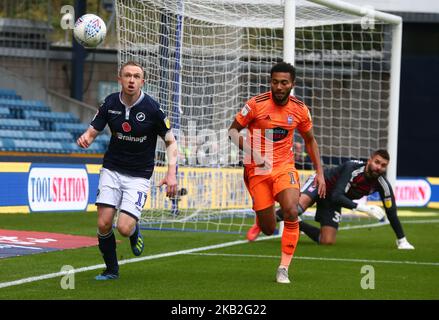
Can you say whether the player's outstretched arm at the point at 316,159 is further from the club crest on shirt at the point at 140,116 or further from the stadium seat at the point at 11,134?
the stadium seat at the point at 11,134

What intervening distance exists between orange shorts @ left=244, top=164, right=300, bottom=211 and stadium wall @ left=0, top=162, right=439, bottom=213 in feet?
24.3

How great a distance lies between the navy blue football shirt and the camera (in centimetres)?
1017

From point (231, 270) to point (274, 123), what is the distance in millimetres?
1723

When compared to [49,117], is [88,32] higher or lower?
higher

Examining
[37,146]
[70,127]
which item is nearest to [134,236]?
[37,146]

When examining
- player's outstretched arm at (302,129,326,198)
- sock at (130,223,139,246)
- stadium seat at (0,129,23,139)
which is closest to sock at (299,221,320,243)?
player's outstretched arm at (302,129,326,198)

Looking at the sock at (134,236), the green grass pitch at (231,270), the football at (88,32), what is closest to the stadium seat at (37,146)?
the green grass pitch at (231,270)

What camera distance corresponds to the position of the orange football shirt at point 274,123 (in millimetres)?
10859

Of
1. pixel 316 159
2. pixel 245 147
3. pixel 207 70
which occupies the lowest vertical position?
pixel 316 159

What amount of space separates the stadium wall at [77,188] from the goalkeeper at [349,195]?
362 cm

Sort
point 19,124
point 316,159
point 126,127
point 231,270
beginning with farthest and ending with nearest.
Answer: point 19,124
point 231,270
point 316,159
point 126,127

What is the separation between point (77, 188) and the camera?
2148 centimetres

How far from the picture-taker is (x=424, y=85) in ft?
111

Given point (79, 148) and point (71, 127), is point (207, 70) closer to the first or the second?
point (79, 148)
